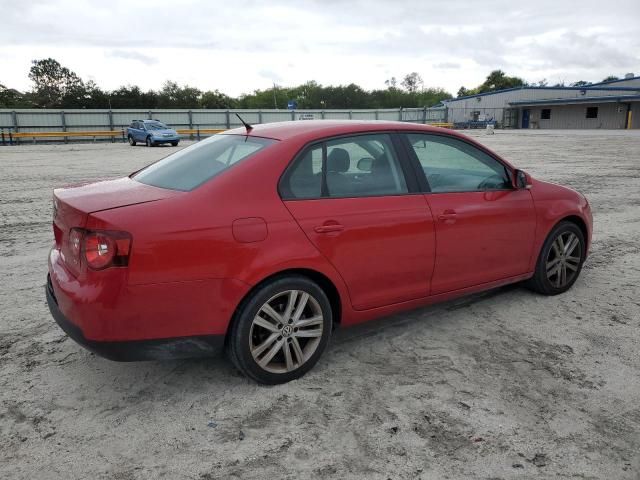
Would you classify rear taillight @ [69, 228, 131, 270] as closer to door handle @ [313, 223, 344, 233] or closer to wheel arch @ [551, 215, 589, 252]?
door handle @ [313, 223, 344, 233]

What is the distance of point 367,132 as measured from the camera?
12.1 ft

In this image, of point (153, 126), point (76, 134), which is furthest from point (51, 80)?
point (153, 126)

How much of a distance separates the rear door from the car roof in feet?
0.22

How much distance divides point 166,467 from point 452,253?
7.81 ft

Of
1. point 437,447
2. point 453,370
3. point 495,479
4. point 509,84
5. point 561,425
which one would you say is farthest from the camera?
point 509,84

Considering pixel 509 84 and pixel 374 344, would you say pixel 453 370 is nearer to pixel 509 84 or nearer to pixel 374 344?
pixel 374 344

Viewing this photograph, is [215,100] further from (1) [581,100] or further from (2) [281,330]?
(2) [281,330]

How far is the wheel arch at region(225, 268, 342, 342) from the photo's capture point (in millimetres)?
3082

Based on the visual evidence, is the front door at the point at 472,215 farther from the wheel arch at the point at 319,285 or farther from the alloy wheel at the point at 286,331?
the alloy wheel at the point at 286,331

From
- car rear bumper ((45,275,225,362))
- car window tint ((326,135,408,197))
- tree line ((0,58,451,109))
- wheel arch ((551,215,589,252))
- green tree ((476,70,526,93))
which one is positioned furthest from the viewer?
green tree ((476,70,526,93))

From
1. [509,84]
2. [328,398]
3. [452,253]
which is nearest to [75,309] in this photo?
[328,398]

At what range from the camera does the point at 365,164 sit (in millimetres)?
3680

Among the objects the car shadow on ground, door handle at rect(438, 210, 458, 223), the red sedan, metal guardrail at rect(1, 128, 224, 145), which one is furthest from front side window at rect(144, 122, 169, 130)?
door handle at rect(438, 210, 458, 223)

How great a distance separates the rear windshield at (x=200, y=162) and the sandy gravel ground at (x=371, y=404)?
122 cm
